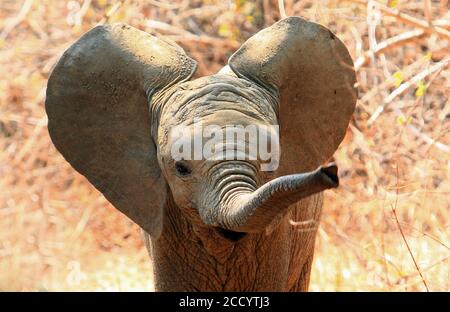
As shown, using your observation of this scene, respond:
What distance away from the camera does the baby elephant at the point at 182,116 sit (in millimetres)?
3580

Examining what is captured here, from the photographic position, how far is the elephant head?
3643mm

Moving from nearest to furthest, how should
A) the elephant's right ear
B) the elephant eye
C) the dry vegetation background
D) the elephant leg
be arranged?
the elephant eye → the elephant's right ear → the elephant leg → the dry vegetation background

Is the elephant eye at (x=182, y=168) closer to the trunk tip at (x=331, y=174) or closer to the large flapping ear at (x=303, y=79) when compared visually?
the large flapping ear at (x=303, y=79)

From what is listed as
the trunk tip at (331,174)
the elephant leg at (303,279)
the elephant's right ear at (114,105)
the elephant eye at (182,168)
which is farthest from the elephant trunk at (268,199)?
the elephant leg at (303,279)

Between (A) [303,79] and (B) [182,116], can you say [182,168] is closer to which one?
(B) [182,116]

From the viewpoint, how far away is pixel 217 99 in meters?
3.48

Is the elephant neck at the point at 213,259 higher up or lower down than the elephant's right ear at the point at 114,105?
lower down

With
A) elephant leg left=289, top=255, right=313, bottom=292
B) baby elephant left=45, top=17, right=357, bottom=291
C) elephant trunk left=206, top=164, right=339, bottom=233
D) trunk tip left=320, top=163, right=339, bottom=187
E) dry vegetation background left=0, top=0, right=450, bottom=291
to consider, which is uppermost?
trunk tip left=320, top=163, right=339, bottom=187

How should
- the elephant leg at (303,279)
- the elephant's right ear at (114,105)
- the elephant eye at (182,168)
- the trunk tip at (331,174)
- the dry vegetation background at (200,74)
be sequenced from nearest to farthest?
the trunk tip at (331,174) → the elephant eye at (182,168) → the elephant's right ear at (114,105) → the elephant leg at (303,279) → the dry vegetation background at (200,74)

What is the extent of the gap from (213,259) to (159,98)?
575 millimetres

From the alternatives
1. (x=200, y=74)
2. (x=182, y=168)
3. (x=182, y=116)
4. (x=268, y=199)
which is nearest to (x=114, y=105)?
(x=182, y=116)

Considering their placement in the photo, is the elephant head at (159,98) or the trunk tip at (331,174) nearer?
the trunk tip at (331,174)

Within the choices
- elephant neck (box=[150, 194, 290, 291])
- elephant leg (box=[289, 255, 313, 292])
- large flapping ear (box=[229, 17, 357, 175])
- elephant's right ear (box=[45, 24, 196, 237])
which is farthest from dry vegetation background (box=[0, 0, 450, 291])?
elephant's right ear (box=[45, 24, 196, 237])

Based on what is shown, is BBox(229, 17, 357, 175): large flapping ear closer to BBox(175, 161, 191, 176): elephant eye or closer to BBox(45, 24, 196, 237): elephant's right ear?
BBox(45, 24, 196, 237): elephant's right ear
